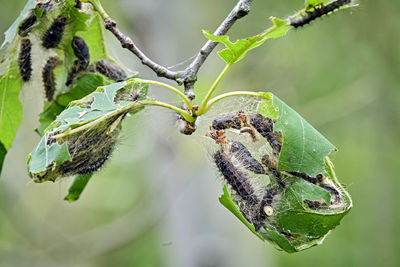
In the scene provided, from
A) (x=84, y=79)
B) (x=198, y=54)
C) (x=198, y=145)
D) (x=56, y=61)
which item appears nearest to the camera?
(x=198, y=54)

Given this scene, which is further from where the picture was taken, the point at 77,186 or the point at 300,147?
the point at 77,186

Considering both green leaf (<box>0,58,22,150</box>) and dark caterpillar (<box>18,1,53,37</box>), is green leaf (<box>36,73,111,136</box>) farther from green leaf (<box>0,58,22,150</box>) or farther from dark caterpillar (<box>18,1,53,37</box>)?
dark caterpillar (<box>18,1,53,37</box>)

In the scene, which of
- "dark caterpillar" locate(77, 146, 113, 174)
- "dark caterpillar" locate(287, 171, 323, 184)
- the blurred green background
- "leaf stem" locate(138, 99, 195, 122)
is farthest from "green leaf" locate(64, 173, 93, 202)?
the blurred green background

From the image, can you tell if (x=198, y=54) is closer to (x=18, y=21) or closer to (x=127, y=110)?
(x=127, y=110)

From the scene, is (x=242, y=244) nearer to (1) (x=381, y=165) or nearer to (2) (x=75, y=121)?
(1) (x=381, y=165)

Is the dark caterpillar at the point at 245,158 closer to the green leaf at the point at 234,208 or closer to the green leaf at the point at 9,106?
the green leaf at the point at 234,208

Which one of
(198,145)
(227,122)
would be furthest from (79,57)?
(198,145)

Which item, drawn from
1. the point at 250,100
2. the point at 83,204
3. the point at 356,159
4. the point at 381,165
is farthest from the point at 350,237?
the point at 250,100
